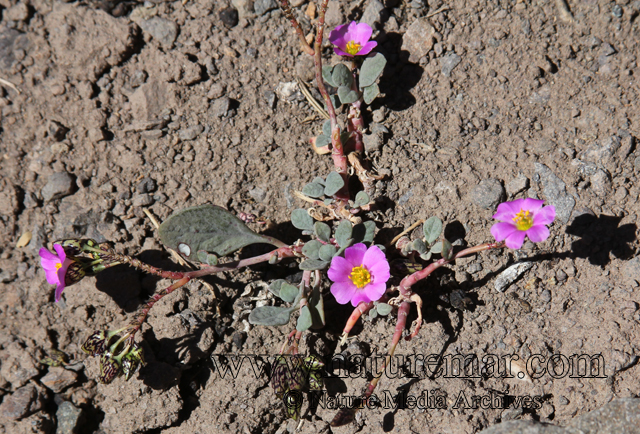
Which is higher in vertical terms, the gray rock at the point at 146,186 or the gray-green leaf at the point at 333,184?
the gray-green leaf at the point at 333,184

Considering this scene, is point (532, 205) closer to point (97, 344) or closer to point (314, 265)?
point (314, 265)

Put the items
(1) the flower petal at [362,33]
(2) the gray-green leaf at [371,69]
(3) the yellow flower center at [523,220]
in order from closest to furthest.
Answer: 1. (3) the yellow flower center at [523,220]
2. (2) the gray-green leaf at [371,69]
3. (1) the flower petal at [362,33]

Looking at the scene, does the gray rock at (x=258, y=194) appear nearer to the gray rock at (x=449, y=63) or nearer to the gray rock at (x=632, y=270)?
the gray rock at (x=449, y=63)

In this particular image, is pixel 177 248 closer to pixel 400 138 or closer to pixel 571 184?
pixel 400 138

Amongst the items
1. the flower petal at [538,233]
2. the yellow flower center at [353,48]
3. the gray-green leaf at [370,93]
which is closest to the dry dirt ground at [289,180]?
the gray-green leaf at [370,93]

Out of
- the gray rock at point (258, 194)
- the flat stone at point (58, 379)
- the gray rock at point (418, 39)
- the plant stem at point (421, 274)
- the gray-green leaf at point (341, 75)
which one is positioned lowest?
the flat stone at point (58, 379)

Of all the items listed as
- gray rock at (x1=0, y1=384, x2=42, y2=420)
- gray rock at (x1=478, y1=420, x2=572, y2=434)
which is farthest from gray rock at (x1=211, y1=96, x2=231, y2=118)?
gray rock at (x1=478, y1=420, x2=572, y2=434)
